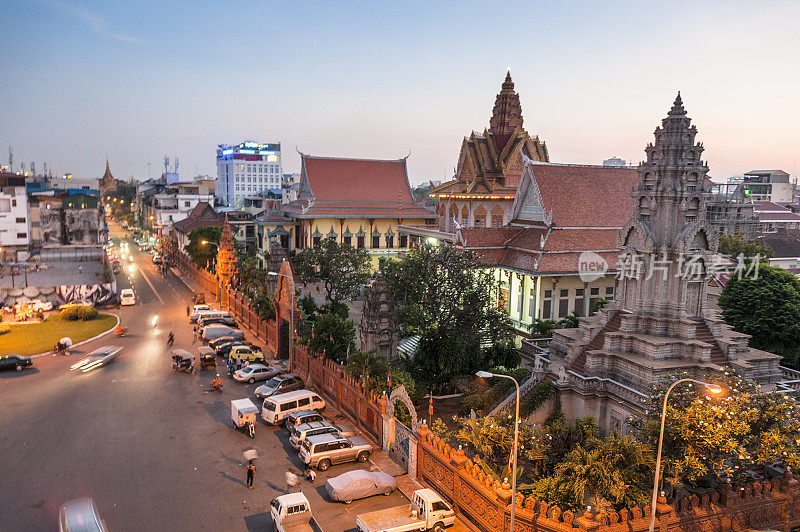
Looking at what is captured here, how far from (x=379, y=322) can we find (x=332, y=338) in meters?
2.76

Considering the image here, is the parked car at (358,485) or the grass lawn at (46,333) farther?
the grass lawn at (46,333)

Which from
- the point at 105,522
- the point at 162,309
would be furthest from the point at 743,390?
the point at 162,309

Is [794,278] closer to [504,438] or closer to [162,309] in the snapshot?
[504,438]

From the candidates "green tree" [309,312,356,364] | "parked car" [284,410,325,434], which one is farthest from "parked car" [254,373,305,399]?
"parked car" [284,410,325,434]

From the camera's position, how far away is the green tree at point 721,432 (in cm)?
1571

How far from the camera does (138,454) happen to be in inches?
840

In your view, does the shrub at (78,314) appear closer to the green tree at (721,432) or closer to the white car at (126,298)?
the white car at (126,298)

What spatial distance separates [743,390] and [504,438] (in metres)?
7.86

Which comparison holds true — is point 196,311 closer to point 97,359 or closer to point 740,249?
point 97,359

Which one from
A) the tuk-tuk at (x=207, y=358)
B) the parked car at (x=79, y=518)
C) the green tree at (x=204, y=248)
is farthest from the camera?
the green tree at (x=204, y=248)

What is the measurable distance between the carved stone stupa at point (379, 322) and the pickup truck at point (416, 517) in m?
12.3

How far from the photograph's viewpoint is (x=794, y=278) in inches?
1352

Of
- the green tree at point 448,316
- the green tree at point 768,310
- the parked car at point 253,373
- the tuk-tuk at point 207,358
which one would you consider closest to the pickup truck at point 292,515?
the green tree at point 448,316

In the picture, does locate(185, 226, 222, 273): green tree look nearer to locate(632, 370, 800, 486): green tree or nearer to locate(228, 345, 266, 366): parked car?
locate(228, 345, 266, 366): parked car
